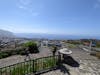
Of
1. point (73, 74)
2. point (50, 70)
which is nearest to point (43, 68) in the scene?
point (50, 70)

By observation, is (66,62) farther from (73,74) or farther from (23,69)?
(23,69)

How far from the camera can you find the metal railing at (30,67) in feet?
19.2

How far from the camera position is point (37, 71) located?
637 cm

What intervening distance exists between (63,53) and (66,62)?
0.66 m

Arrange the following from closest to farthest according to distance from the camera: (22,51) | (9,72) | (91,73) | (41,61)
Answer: (9,72)
(91,73)
(41,61)
(22,51)

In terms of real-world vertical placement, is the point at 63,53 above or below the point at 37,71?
above

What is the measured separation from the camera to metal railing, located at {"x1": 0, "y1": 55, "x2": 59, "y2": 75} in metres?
5.84

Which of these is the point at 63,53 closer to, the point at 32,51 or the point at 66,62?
the point at 66,62

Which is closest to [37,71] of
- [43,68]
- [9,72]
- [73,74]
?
[43,68]

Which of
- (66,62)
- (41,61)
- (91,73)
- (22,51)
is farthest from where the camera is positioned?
(22,51)

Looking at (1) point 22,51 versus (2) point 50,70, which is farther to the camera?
(1) point 22,51

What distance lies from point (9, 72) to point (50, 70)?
2.19 meters

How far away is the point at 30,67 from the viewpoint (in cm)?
630

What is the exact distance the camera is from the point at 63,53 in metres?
8.33
